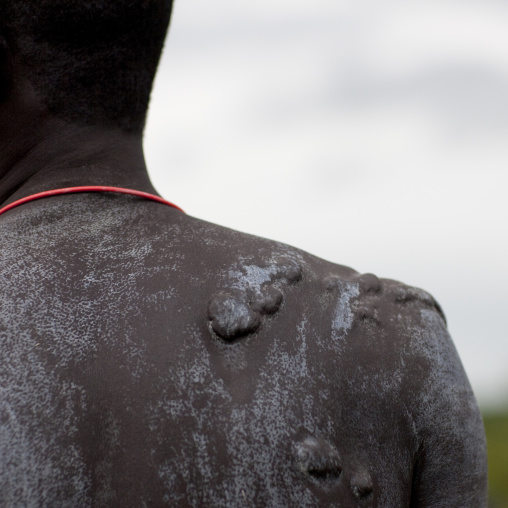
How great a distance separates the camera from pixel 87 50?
99.6 inches

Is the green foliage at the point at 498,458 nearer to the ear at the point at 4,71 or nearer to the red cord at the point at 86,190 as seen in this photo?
the red cord at the point at 86,190

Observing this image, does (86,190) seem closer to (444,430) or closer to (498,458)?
(444,430)

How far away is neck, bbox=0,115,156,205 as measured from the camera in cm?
255

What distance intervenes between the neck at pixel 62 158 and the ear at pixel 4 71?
0.10m

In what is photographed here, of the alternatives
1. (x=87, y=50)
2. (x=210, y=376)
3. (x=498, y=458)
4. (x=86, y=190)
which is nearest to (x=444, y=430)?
(x=210, y=376)

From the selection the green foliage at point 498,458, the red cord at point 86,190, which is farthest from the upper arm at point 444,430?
the green foliage at point 498,458

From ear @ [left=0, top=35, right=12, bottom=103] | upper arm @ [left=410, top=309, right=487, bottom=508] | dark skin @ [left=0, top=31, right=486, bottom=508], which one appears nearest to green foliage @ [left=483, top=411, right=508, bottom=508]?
upper arm @ [left=410, top=309, right=487, bottom=508]

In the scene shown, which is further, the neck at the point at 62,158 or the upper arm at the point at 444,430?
the neck at the point at 62,158

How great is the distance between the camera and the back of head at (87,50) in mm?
2477

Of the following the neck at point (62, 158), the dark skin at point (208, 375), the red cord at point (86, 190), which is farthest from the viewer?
the neck at point (62, 158)

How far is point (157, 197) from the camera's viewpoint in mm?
2525

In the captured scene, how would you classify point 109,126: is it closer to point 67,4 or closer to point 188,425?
Result: point 67,4

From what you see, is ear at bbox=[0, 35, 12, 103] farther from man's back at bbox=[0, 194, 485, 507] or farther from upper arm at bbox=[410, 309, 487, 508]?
upper arm at bbox=[410, 309, 487, 508]

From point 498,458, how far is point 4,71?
1037 cm
